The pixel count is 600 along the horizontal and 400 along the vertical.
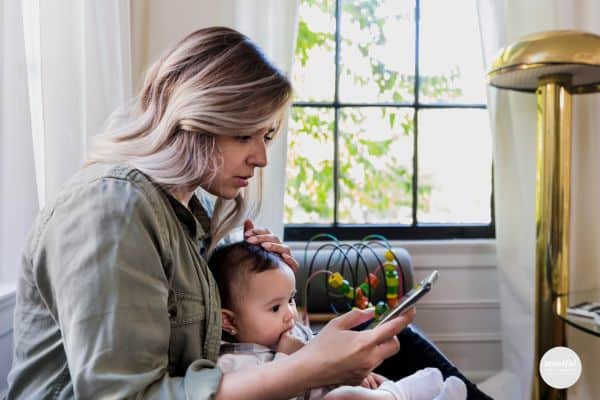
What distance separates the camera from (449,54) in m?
2.21

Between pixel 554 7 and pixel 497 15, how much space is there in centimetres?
20

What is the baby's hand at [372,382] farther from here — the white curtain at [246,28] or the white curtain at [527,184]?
the white curtain at [527,184]

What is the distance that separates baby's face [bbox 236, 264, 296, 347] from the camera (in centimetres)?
110

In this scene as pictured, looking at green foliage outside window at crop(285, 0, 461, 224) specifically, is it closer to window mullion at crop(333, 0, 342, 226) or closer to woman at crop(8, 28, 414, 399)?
window mullion at crop(333, 0, 342, 226)

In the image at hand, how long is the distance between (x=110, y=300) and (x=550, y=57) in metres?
1.33

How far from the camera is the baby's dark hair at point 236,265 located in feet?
3.65

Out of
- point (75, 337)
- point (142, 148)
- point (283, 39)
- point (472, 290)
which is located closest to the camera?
point (75, 337)

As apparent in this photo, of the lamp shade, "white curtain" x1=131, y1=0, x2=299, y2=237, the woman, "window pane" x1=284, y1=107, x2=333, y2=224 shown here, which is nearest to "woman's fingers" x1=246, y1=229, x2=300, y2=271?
the woman

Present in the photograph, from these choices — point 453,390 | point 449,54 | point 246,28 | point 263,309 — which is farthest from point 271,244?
point 449,54

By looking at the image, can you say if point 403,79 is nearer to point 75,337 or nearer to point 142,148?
point 142,148

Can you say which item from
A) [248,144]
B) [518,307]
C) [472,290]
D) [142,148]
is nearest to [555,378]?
[518,307]

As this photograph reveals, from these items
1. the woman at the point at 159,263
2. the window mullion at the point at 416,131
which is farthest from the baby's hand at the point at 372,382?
the window mullion at the point at 416,131

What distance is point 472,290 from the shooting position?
214 cm

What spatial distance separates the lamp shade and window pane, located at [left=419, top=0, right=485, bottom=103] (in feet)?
1.88
